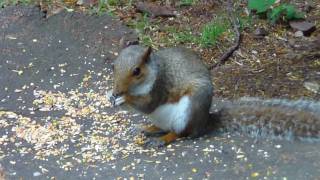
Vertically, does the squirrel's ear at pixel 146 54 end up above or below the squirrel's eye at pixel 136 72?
above

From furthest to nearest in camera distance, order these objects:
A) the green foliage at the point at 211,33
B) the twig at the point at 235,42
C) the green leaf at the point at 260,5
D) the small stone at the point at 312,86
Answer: the green leaf at the point at 260,5, the green foliage at the point at 211,33, the twig at the point at 235,42, the small stone at the point at 312,86

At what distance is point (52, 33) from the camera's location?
5.51 m

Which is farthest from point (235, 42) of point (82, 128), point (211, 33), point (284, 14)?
point (82, 128)

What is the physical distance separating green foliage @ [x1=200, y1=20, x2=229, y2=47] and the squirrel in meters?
1.40

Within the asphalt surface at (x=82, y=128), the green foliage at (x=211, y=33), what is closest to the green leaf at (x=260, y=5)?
the green foliage at (x=211, y=33)

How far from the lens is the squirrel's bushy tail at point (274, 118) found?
375 cm

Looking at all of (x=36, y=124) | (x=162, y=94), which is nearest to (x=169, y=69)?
(x=162, y=94)

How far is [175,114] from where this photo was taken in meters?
3.86

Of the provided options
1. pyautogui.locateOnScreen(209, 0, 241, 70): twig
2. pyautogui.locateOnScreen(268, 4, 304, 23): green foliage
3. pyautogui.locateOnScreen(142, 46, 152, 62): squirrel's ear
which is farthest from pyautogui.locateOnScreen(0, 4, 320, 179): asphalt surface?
pyautogui.locateOnScreen(268, 4, 304, 23): green foliage

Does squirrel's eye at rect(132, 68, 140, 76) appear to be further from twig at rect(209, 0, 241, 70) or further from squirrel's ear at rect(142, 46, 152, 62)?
twig at rect(209, 0, 241, 70)

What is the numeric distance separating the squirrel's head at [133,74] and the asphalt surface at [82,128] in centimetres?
Answer: 36

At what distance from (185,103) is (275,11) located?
2.07 m

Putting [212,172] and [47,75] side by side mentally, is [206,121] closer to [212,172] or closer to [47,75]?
[212,172]

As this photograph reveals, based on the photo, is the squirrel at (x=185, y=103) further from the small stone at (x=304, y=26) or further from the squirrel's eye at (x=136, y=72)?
the small stone at (x=304, y=26)
